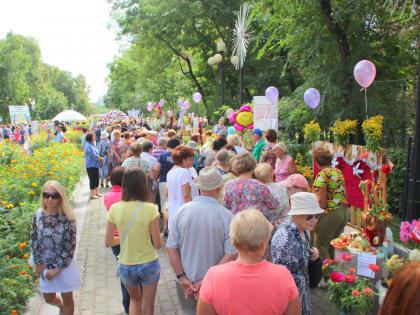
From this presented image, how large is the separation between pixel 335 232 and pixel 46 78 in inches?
3668

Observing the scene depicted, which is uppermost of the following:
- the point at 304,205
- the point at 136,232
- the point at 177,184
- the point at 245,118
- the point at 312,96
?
the point at 312,96

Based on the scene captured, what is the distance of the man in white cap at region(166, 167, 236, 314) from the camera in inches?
123

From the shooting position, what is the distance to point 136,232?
11.7 feet

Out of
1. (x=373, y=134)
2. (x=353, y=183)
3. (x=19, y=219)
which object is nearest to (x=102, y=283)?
(x=19, y=219)

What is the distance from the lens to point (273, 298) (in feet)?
7.00

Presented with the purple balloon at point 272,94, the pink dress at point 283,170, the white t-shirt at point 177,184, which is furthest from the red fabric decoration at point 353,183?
the purple balloon at point 272,94

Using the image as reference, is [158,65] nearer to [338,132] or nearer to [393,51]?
[393,51]

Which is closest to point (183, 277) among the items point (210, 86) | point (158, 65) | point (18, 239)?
point (18, 239)

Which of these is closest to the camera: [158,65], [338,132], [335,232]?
[335,232]

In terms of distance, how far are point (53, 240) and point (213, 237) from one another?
1.64 m

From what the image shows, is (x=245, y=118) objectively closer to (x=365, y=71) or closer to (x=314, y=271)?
(x=365, y=71)

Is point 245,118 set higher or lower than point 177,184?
higher

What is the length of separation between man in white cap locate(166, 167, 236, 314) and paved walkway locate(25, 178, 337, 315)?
5.27 feet

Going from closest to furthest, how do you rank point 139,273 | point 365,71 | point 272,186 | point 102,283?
point 139,273, point 272,186, point 102,283, point 365,71
